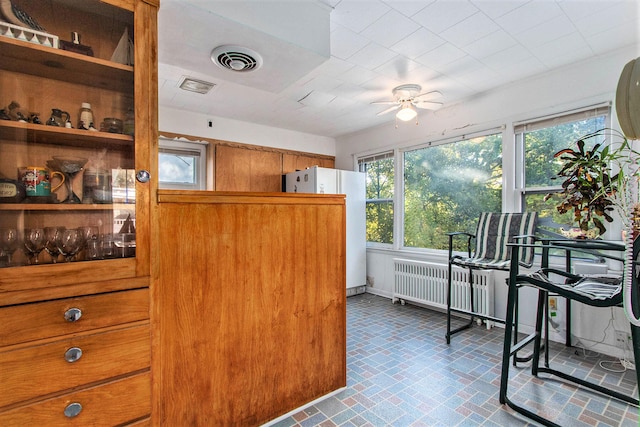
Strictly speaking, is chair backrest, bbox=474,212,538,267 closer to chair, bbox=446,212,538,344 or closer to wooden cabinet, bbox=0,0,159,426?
chair, bbox=446,212,538,344

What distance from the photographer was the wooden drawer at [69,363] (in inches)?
41.6

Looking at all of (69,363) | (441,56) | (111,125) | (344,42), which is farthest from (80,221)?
(441,56)

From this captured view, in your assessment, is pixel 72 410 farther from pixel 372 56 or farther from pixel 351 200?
pixel 351 200

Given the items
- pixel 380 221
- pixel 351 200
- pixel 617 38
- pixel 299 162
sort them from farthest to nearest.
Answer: pixel 299 162 → pixel 380 221 → pixel 351 200 → pixel 617 38

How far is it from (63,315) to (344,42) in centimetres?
234

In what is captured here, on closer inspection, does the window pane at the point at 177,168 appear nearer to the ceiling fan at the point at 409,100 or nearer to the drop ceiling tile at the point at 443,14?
the ceiling fan at the point at 409,100

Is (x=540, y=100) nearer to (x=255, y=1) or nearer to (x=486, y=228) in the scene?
(x=486, y=228)

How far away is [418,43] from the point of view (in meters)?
2.28

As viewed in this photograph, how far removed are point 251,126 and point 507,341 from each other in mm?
3841

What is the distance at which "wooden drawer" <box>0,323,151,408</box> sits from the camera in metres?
1.06

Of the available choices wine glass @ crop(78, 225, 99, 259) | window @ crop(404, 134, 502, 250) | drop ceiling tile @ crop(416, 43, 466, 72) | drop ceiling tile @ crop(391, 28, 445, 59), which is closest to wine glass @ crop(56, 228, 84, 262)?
wine glass @ crop(78, 225, 99, 259)

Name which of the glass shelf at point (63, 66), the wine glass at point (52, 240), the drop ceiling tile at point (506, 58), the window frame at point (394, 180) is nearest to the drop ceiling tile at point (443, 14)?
the drop ceiling tile at point (506, 58)

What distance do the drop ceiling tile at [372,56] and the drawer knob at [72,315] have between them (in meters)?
2.42

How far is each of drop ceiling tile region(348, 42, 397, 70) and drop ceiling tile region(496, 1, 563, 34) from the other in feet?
2.56
